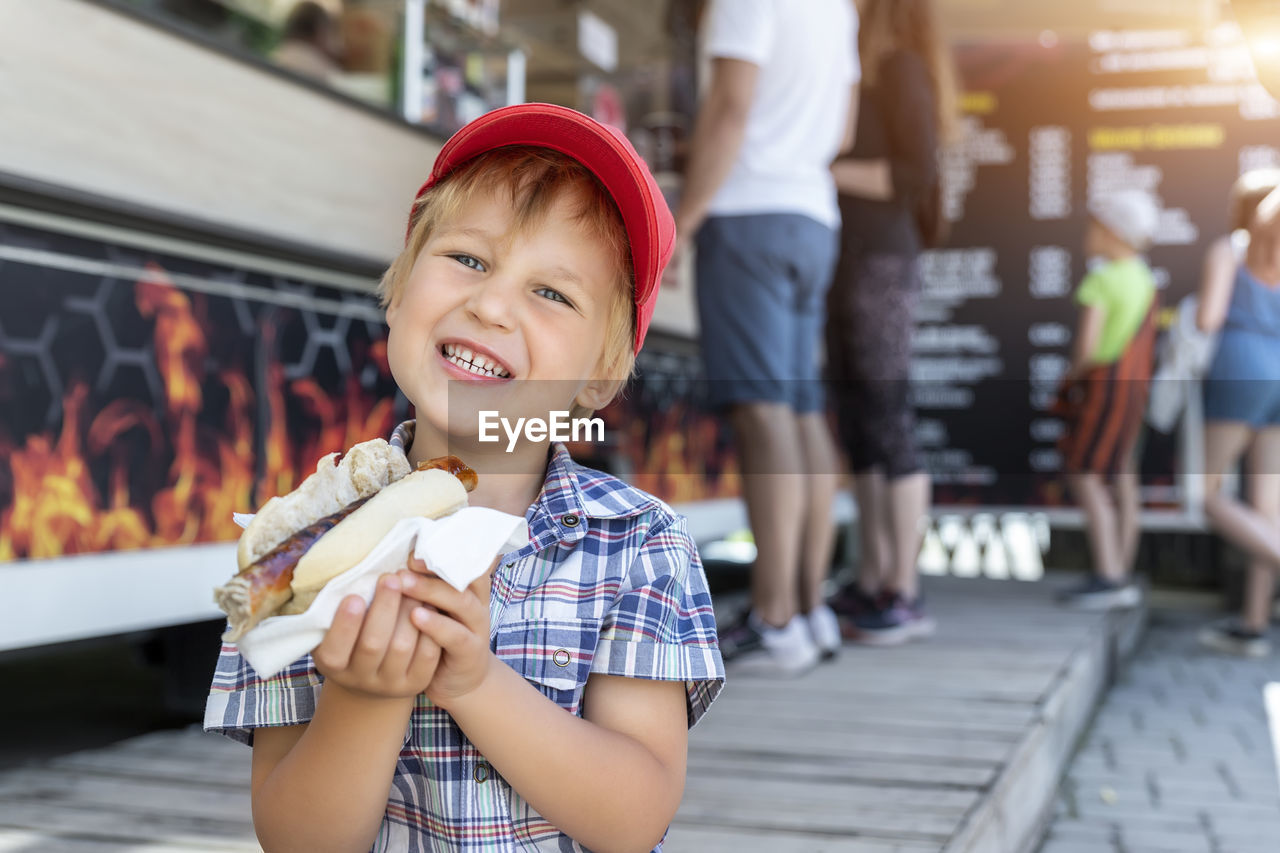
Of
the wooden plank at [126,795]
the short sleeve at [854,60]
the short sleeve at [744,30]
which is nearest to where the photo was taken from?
the wooden plank at [126,795]

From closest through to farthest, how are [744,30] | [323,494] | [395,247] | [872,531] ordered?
[323,494]
[744,30]
[395,247]
[872,531]

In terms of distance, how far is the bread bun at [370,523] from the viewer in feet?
2.24

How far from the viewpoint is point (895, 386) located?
3.04m

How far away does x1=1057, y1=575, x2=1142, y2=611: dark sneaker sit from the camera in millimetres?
4195

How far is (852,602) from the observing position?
3.40 metres

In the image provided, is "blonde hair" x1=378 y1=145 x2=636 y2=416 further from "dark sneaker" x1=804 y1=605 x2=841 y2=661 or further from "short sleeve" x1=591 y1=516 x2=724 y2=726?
"dark sneaker" x1=804 y1=605 x2=841 y2=661

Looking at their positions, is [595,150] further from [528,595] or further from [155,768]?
[155,768]

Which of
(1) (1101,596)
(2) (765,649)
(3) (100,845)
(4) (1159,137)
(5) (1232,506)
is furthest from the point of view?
(4) (1159,137)

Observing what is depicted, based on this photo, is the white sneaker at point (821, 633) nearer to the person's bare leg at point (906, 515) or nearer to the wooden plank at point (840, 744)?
the person's bare leg at point (906, 515)

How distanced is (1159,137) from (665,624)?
598cm

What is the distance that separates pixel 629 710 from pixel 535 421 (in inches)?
9.6

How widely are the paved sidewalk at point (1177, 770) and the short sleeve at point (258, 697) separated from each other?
162 centimetres

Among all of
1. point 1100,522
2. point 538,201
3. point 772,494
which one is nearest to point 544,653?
point 538,201

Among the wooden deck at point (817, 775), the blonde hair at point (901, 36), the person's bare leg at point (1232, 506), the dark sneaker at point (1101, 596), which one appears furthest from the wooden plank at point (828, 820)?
the person's bare leg at point (1232, 506)
